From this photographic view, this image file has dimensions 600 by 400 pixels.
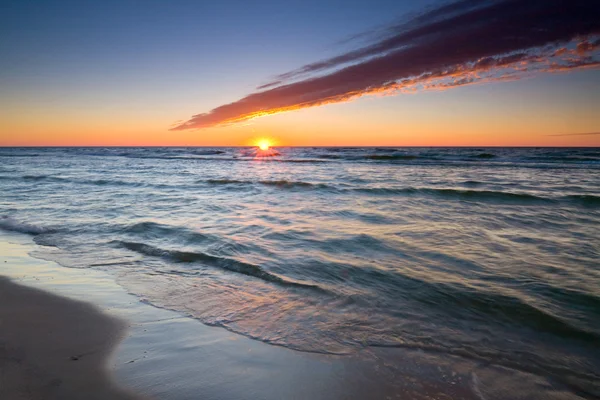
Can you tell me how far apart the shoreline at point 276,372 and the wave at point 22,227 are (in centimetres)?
632

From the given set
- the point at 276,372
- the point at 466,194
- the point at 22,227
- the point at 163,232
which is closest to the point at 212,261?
the point at 163,232

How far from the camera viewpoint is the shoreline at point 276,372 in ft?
9.24

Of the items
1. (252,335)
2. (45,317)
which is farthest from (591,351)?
(45,317)

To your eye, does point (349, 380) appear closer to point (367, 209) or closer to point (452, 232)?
point (452, 232)

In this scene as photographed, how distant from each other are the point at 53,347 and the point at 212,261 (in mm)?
3238

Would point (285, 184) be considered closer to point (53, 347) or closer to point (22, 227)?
point (22, 227)

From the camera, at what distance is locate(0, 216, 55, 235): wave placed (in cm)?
857

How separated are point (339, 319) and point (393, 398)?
1.45 meters

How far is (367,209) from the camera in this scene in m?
12.1

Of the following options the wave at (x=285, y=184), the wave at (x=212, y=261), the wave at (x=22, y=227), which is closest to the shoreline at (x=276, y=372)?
the wave at (x=212, y=261)

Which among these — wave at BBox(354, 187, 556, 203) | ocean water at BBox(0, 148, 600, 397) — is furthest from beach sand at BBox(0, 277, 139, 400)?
wave at BBox(354, 187, 556, 203)

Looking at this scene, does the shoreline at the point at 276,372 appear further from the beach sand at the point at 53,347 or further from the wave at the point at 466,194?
the wave at the point at 466,194

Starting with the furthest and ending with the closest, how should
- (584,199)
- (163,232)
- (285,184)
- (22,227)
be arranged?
(285,184)
(584,199)
(22,227)
(163,232)

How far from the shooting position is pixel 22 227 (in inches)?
352
